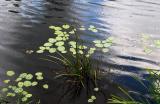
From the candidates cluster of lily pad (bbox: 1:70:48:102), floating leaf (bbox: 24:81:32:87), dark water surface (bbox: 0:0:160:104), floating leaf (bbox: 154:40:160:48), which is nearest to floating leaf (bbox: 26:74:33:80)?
cluster of lily pad (bbox: 1:70:48:102)

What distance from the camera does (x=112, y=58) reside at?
6.27 m

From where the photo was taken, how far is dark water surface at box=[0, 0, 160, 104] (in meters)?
5.72

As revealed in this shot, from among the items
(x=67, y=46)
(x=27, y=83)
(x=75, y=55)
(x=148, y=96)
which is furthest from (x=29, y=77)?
(x=148, y=96)

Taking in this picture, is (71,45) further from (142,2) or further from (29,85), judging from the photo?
(142,2)

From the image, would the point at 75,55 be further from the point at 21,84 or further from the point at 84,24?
the point at 84,24

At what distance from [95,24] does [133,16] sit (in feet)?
5.11

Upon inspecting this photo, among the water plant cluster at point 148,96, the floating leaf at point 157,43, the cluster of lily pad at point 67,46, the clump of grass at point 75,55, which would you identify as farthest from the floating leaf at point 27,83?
the floating leaf at point 157,43

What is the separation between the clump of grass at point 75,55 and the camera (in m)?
5.25

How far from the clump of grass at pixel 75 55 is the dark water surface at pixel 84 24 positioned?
233 mm

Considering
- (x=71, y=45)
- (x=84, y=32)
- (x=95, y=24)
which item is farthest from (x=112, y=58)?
(x=95, y=24)

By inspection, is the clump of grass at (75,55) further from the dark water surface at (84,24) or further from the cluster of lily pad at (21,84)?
the cluster of lily pad at (21,84)

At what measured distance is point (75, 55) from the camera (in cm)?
582

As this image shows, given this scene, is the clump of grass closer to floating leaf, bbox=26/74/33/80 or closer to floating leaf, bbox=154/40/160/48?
floating leaf, bbox=26/74/33/80

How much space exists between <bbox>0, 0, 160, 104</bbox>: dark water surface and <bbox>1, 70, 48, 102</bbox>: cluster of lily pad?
193mm
